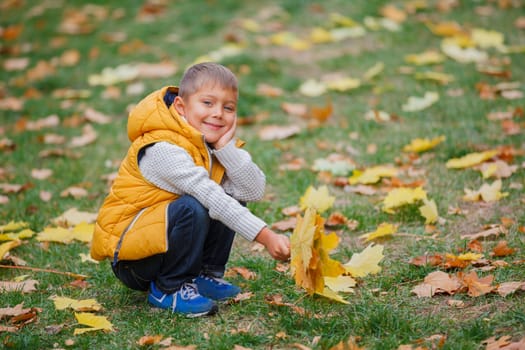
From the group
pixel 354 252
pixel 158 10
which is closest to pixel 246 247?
pixel 354 252

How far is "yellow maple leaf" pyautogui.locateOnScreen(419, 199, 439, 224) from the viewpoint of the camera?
349cm

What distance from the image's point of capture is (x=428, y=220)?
3488 millimetres

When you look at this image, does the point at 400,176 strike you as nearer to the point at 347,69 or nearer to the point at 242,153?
the point at 242,153

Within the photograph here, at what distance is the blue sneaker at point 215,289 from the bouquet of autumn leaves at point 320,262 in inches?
14.0

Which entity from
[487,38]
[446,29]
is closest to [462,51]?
[487,38]

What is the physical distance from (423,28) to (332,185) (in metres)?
3.38

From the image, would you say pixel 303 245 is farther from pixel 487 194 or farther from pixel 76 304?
pixel 487 194

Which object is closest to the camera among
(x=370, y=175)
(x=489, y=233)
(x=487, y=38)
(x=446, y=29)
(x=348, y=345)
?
(x=348, y=345)

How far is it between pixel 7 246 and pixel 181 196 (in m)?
1.17

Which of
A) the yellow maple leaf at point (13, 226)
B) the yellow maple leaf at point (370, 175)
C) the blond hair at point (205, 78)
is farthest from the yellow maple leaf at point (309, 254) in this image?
the yellow maple leaf at point (13, 226)

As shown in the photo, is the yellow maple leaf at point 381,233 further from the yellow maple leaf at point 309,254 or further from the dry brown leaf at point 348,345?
the dry brown leaf at point 348,345

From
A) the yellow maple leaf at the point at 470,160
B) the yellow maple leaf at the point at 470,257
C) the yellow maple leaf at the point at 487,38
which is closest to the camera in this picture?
the yellow maple leaf at the point at 470,257

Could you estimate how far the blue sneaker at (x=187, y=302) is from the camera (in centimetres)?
270

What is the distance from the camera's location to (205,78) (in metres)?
2.73
